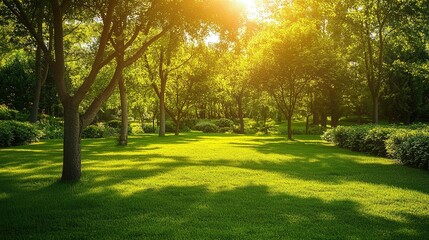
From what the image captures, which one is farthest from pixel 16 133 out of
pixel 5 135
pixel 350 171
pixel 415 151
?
pixel 415 151

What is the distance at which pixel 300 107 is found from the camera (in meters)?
47.1

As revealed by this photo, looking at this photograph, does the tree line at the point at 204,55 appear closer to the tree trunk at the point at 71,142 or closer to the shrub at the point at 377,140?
the tree trunk at the point at 71,142

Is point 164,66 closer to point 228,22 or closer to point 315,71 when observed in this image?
point 315,71

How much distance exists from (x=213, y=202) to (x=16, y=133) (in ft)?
69.1

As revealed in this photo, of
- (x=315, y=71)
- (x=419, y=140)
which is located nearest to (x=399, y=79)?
(x=315, y=71)

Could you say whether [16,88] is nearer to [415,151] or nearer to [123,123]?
[123,123]

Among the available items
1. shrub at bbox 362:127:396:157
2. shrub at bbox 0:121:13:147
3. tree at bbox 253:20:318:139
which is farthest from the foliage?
shrub at bbox 362:127:396:157

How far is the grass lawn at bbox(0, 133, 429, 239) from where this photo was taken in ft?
21.9

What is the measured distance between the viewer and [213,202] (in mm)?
8781

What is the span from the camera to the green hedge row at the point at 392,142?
46.6ft

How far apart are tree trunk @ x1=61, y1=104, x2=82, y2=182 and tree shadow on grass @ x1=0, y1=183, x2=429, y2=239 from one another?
56.1 inches

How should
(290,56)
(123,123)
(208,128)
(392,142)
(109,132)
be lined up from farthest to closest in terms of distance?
(208,128) < (109,132) < (290,56) < (123,123) < (392,142)

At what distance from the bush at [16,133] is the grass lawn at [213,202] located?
30.5 feet

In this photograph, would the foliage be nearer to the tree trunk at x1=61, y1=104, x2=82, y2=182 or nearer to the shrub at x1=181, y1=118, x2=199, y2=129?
the shrub at x1=181, y1=118, x2=199, y2=129
